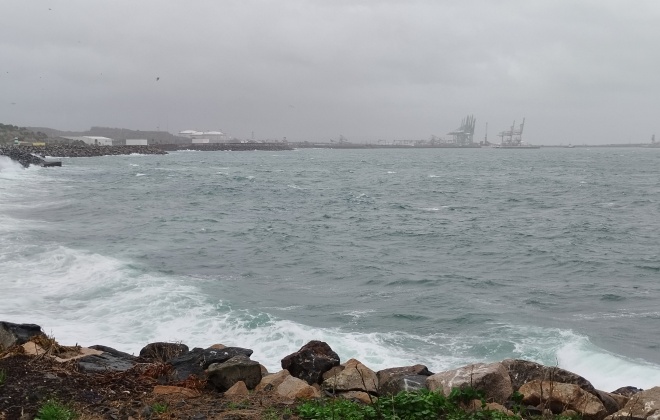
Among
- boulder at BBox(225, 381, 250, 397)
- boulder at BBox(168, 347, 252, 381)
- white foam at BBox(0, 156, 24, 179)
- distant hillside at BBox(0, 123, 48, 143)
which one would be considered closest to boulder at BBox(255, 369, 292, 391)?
boulder at BBox(225, 381, 250, 397)

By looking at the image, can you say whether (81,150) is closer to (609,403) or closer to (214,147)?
(214,147)

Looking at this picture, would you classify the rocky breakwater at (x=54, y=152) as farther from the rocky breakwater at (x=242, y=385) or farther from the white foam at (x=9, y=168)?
the rocky breakwater at (x=242, y=385)

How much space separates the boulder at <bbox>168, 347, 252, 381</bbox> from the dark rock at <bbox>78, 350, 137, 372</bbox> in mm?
579

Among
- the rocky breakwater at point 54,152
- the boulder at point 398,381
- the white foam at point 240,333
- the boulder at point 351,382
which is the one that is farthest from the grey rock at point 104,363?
the rocky breakwater at point 54,152

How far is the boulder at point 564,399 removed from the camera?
6.75 meters

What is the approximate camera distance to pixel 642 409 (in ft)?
21.7

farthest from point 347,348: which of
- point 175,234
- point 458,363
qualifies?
point 175,234

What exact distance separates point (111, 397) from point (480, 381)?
3.85 meters

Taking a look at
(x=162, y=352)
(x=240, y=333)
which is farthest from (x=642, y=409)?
(x=240, y=333)

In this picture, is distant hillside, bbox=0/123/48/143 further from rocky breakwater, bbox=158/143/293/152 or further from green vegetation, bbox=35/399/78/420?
green vegetation, bbox=35/399/78/420

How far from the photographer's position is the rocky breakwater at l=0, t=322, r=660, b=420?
20.9ft

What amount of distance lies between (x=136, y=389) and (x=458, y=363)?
6347mm

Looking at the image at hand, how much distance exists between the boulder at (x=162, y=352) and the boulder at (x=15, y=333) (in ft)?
5.20

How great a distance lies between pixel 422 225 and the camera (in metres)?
29.2
